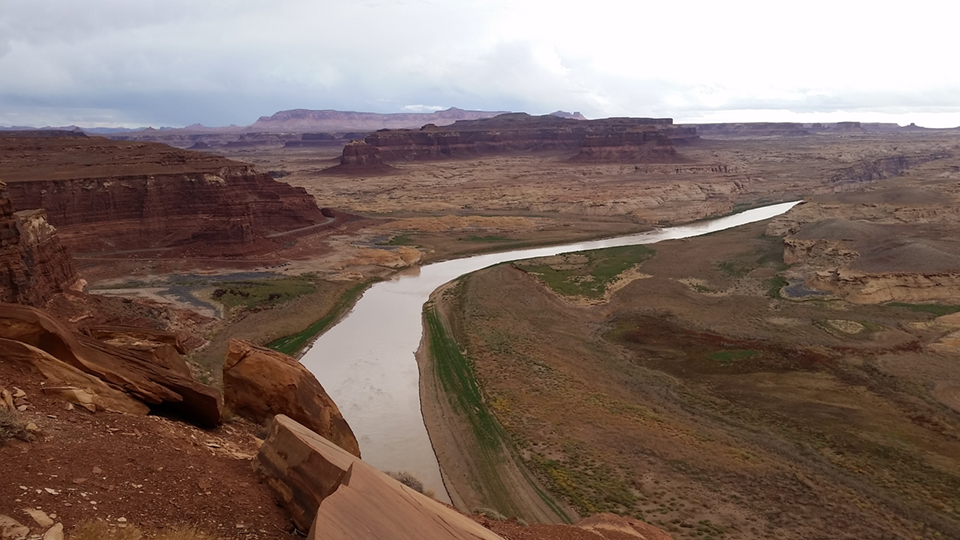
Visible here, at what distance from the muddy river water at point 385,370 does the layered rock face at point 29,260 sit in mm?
12868

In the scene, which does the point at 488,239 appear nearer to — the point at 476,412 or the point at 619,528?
the point at 476,412

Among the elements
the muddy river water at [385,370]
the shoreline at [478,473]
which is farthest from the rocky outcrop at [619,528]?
the muddy river water at [385,370]

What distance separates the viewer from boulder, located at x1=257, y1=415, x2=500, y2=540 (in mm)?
7906

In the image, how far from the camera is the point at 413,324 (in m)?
41.9

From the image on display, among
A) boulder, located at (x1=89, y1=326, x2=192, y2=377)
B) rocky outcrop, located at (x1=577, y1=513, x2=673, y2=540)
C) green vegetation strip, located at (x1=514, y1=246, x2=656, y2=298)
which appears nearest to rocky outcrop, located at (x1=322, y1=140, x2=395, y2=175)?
green vegetation strip, located at (x1=514, y1=246, x2=656, y2=298)

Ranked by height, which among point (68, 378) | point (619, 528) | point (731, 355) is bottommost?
point (731, 355)

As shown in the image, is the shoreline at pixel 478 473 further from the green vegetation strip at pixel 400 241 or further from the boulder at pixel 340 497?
the green vegetation strip at pixel 400 241

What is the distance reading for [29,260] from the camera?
30031mm

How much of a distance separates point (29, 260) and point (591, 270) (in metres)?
39.2

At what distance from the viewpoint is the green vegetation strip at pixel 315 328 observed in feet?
119

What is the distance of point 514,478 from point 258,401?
10.5 m

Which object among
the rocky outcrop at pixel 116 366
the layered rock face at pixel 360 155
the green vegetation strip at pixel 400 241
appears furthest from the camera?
the layered rock face at pixel 360 155

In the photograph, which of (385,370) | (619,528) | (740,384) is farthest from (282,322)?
(619,528)

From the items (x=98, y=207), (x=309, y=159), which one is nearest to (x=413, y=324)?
(x=98, y=207)
